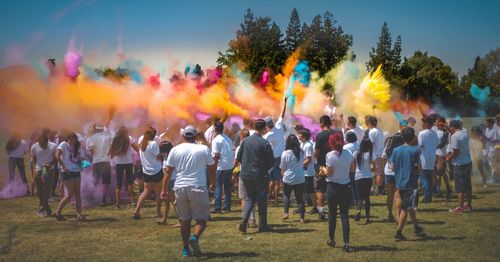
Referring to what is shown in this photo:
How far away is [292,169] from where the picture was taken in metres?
11.4

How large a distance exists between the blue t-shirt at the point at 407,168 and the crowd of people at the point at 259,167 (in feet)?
0.06

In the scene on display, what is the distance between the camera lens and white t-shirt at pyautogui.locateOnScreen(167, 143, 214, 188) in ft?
27.1

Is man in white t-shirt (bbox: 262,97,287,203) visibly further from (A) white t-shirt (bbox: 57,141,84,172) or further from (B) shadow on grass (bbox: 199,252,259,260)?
(B) shadow on grass (bbox: 199,252,259,260)

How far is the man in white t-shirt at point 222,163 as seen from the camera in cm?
1205

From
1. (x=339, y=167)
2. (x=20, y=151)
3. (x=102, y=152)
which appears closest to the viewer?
(x=339, y=167)

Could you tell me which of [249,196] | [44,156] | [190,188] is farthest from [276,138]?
[44,156]

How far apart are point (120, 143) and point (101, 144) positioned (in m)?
0.86

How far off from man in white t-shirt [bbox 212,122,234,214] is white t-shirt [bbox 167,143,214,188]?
3584 millimetres

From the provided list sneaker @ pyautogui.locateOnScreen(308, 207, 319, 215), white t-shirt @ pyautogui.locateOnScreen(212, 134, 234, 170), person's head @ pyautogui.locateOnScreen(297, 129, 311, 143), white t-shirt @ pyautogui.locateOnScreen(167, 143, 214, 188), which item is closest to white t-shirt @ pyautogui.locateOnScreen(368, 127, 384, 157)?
person's head @ pyautogui.locateOnScreen(297, 129, 311, 143)

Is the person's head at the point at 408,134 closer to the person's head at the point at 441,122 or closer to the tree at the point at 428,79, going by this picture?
the person's head at the point at 441,122

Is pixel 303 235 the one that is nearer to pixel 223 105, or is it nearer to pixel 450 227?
pixel 450 227

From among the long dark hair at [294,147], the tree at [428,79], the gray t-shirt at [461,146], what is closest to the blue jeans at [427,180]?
the gray t-shirt at [461,146]

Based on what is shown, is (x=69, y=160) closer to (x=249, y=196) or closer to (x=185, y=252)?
(x=249, y=196)

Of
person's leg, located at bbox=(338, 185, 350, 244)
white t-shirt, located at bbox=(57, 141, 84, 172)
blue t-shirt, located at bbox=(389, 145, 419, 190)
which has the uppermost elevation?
white t-shirt, located at bbox=(57, 141, 84, 172)
